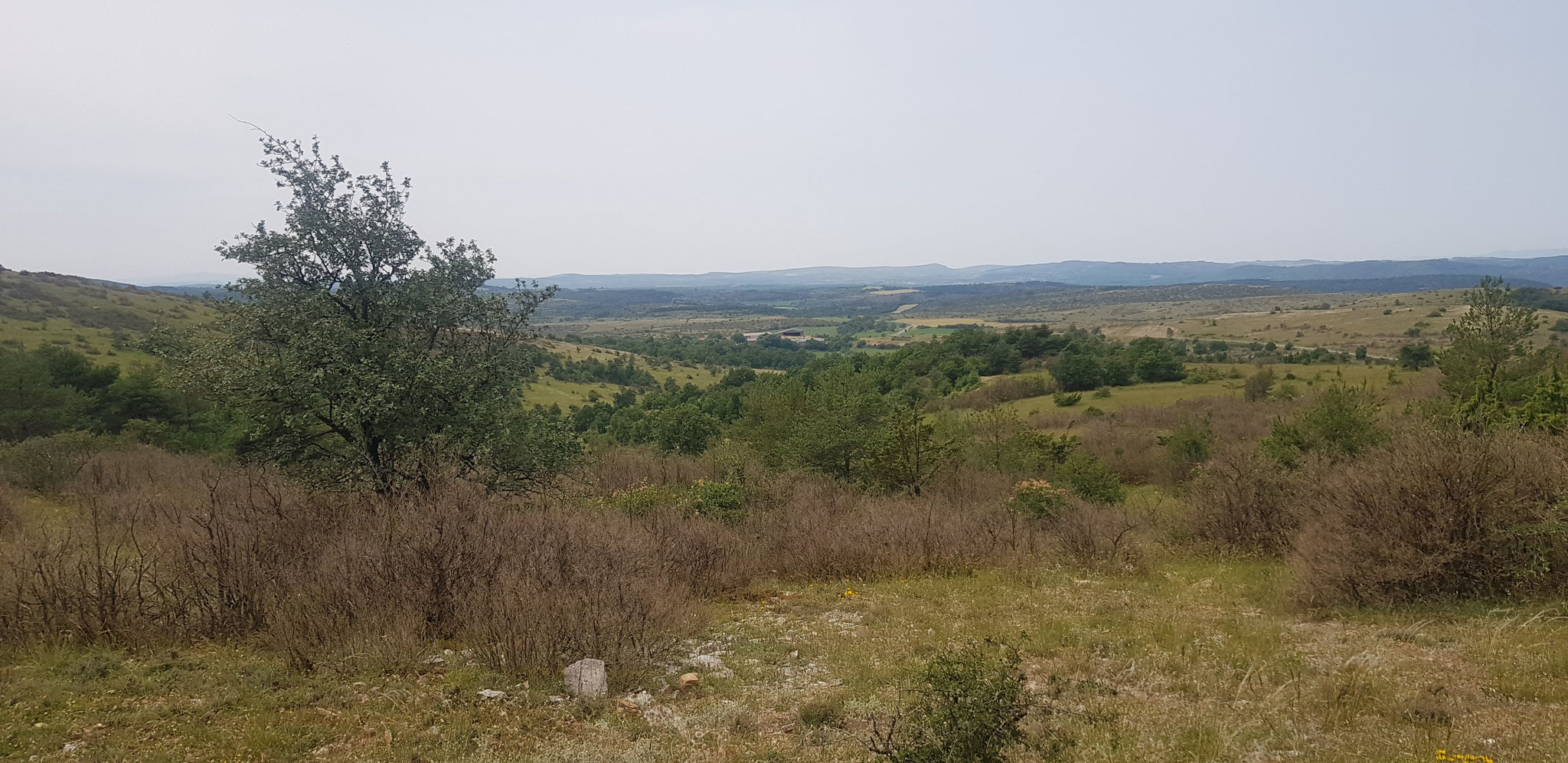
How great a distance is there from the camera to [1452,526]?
9.50m

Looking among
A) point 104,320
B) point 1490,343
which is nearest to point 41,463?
point 1490,343

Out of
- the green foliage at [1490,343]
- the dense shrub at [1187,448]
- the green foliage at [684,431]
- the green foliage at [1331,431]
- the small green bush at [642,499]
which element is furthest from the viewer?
the green foliage at [684,431]

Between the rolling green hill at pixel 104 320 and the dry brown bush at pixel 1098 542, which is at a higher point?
the rolling green hill at pixel 104 320

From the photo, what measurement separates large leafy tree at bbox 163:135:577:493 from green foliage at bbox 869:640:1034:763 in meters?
8.32

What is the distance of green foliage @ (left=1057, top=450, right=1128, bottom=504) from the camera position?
2558cm

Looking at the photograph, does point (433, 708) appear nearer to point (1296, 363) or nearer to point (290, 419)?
point (290, 419)

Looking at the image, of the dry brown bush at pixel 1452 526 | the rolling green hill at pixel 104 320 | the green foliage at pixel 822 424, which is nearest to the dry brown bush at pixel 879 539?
the green foliage at pixel 822 424

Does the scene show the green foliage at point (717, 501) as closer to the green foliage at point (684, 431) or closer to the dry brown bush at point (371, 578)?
the dry brown bush at point (371, 578)

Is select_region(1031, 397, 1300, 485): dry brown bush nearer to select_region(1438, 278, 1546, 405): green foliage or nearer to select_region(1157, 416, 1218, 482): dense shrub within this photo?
select_region(1157, 416, 1218, 482): dense shrub

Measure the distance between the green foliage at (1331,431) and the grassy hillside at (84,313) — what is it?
56.3 meters

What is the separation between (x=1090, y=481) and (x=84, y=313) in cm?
8396

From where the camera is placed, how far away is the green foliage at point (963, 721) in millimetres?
4867

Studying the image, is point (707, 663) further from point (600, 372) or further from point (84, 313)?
point (84, 313)

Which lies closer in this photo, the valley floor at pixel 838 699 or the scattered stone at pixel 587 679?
the valley floor at pixel 838 699
